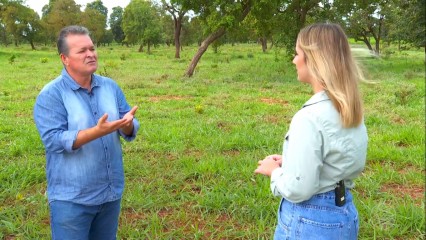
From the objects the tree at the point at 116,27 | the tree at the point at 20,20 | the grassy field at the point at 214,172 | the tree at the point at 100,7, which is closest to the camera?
the grassy field at the point at 214,172

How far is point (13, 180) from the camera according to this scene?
16.5ft

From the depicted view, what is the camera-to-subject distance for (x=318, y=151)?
1748 millimetres

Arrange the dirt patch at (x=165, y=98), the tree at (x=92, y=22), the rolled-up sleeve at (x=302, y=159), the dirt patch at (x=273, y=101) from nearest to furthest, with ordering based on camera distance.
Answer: the rolled-up sleeve at (x=302, y=159)
the dirt patch at (x=273, y=101)
the dirt patch at (x=165, y=98)
the tree at (x=92, y=22)

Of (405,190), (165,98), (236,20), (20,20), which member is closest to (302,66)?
(405,190)

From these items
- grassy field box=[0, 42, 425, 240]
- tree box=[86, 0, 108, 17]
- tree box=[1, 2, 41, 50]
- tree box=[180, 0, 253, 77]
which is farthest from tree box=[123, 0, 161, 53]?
tree box=[86, 0, 108, 17]

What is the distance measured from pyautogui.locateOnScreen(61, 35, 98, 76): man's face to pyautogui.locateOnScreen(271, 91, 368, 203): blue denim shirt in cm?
144

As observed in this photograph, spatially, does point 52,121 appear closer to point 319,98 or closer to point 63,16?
point 319,98

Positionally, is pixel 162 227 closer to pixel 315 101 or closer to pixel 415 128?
pixel 315 101

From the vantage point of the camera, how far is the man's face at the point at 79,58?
105 inches

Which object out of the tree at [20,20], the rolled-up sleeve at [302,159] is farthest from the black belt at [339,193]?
the tree at [20,20]

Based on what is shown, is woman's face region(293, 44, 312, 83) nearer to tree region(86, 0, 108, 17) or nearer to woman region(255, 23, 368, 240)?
woman region(255, 23, 368, 240)

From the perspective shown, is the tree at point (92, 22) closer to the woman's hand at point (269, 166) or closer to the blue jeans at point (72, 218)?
the blue jeans at point (72, 218)

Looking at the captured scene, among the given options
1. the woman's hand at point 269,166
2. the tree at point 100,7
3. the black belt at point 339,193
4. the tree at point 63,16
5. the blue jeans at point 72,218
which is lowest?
the blue jeans at point 72,218

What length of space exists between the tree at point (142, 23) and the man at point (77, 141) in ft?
129
